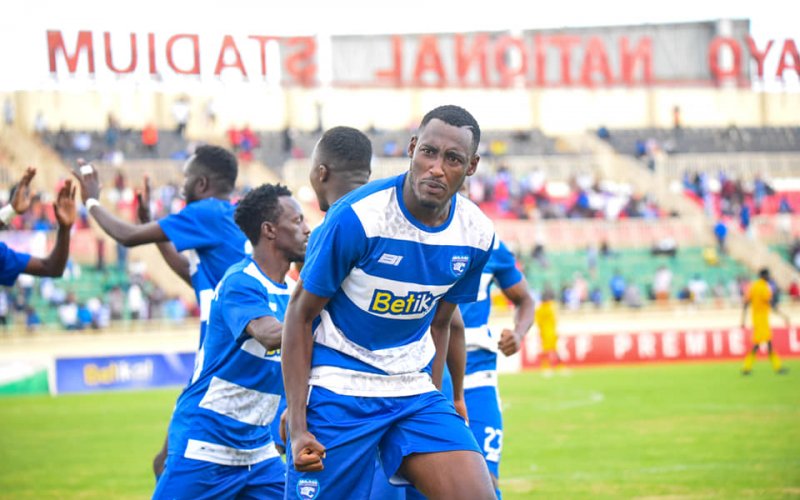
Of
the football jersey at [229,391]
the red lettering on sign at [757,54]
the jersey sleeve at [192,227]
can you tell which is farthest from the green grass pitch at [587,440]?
the red lettering on sign at [757,54]

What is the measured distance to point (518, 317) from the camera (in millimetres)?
8609

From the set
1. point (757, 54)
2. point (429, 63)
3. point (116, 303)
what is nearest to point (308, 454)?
point (116, 303)

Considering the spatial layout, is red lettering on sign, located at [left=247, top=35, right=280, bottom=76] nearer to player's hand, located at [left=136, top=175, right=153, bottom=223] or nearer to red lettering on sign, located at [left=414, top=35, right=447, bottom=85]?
red lettering on sign, located at [left=414, top=35, right=447, bottom=85]

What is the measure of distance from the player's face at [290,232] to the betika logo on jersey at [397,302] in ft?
4.39

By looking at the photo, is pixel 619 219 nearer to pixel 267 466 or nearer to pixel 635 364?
pixel 635 364

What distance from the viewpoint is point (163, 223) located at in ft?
23.9

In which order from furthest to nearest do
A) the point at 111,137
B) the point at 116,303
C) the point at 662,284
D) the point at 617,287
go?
1. the point at 111,137
2. the point at 662,284
3. the point at 617,287
4. the point at 116,303

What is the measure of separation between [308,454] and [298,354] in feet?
1.41

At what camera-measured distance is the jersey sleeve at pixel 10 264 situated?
7.53 metres

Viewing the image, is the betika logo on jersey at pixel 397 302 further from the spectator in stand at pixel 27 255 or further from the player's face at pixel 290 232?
the spectator in stand at pixel 27 255

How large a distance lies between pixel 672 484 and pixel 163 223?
6074 mm

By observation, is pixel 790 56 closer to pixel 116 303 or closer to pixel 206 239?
pixel 116 303

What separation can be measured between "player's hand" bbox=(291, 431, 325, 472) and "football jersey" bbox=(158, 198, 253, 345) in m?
2.40

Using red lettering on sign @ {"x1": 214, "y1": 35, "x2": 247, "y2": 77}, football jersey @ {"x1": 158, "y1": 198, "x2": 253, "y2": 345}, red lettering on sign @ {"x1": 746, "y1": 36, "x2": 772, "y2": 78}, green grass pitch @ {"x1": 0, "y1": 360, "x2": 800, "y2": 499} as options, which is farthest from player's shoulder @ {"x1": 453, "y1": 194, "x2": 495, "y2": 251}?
red lettering on sign @ {"x1": 746, "y1": 36, "x2": 772, "y2": 78}
